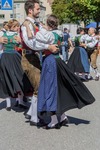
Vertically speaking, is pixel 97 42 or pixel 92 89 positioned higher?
pixel 97 42

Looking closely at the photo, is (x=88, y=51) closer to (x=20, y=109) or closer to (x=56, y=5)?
(x=20, y=109)

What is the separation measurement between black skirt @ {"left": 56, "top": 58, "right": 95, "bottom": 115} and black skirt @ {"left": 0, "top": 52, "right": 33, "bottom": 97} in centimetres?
142

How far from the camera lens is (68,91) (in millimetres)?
6062

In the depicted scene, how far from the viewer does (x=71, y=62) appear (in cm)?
1181

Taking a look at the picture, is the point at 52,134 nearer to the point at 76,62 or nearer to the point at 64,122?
the point at 64,122

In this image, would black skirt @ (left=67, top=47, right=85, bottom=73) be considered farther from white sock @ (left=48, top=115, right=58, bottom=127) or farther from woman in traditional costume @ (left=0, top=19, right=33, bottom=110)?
white sock @ (left=48, top=115, right=58, bottom=127)

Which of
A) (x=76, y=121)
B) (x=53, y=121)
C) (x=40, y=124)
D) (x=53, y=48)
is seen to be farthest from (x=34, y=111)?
(x=53, y=48)

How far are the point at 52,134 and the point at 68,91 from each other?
0.64 meters

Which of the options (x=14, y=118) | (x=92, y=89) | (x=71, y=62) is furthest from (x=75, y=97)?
(x=71, y=62)

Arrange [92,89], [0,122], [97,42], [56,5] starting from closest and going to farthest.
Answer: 1. [0,122]
2. [92,89]
3. [97,42]
4. [56,5]

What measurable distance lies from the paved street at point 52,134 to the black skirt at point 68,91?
346mm

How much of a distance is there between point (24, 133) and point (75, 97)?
86 cm

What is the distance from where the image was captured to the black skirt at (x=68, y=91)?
595 cm

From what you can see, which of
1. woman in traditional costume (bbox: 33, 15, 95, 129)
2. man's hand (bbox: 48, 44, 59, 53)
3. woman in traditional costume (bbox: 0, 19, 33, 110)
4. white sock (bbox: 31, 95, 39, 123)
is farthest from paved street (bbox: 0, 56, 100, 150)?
man's hand (bbox: 48, 44, 59, 53)
